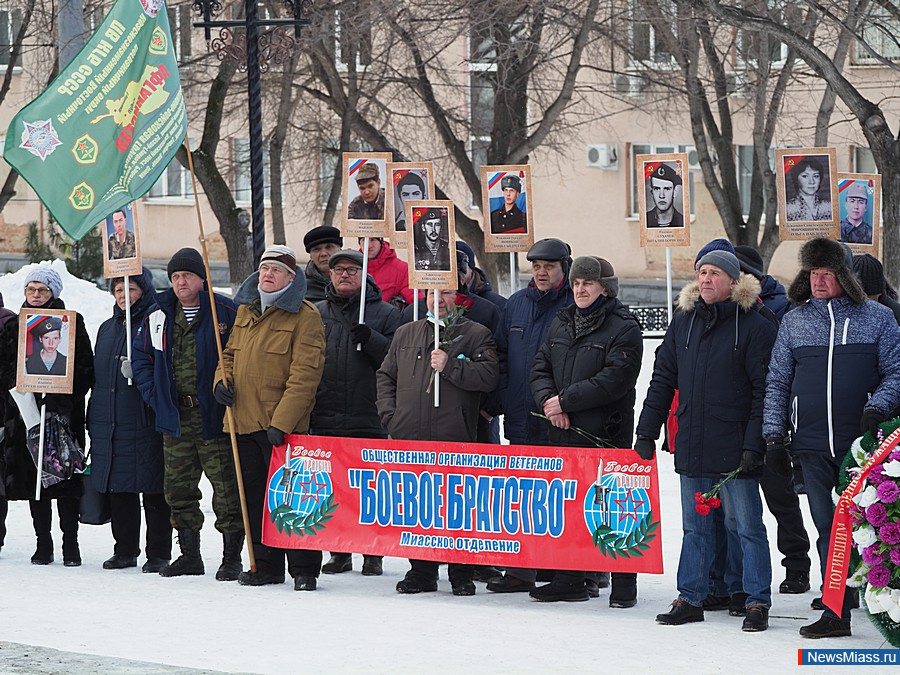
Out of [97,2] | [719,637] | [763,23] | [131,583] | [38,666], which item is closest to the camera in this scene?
[38,666]

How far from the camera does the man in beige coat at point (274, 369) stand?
350 inches

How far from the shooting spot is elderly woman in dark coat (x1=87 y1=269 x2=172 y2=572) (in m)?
9.48

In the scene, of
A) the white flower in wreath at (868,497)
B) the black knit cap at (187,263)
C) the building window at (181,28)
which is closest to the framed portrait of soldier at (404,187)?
the black knit cap at (187,263)

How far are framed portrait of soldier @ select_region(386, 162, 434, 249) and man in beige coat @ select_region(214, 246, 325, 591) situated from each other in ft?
2.84

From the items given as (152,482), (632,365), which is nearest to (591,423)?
(632,365)

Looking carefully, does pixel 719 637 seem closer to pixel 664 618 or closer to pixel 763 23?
pixel 664 618

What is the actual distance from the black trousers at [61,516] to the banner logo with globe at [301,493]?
62.1 inches

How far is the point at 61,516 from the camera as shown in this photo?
9.91m

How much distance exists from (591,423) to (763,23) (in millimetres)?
6321

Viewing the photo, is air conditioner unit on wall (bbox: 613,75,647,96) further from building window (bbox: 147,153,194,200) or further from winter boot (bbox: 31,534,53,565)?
building window (bbox: 147,153,194,200)

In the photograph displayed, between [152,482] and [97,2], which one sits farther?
[97,2]

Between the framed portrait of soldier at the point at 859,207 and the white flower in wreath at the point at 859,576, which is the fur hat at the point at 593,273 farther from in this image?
the white flower in wreath at the point at 859,576

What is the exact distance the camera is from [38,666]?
6.93 meters

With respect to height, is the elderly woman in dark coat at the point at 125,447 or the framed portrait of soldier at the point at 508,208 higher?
the framed portrait of soldier at the point at 508,208
